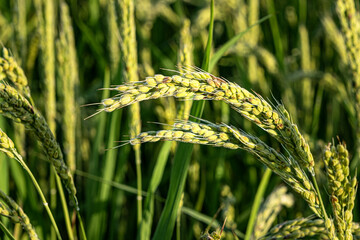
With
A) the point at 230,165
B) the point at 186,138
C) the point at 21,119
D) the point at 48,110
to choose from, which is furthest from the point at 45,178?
the point at 186,138

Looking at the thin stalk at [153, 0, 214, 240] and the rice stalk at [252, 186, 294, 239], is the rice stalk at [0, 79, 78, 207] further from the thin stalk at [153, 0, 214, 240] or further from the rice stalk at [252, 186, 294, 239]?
the rice stalk at [252, 186, 294, 239]

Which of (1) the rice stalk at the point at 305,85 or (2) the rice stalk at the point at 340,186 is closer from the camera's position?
(2) the rice stalk at the point at 340,186

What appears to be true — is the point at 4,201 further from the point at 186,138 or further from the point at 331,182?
the point at 331,182

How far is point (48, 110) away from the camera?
2047mm

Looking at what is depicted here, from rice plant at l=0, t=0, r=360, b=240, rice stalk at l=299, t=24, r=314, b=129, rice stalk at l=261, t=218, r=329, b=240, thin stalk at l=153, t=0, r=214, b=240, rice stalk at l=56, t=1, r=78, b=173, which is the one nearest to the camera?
rice plant at l=0, t=0, r=360, b=240

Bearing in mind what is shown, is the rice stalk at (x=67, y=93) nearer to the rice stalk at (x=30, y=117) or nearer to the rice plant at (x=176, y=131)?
the rice plant at (x=176, y=131)

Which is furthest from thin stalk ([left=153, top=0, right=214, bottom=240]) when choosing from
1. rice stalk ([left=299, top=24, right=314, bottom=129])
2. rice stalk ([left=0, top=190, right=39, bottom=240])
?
rice stalk ([left=299, top=24, right=314, bottom=129])

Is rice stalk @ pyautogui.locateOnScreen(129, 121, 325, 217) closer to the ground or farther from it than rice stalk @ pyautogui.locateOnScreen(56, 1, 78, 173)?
closer to the ground

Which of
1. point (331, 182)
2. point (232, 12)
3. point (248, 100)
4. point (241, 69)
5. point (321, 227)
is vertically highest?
point (232, 12)

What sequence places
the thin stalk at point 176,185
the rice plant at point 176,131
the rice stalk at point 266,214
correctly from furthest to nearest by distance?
1. the rice stalk at point 266,214
2. the thin stalk at point 176,185
3. the rice plant at point 176,131

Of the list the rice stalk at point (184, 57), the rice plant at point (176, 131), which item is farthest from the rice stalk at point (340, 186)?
the rice stalk at point (184, 57)

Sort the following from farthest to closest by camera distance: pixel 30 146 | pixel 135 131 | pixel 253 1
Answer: pixel 253 1, pixel 30 146, pixel 135 131

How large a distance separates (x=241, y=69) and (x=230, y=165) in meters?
0.61

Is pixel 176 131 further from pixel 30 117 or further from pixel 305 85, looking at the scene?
pixel 305 85
